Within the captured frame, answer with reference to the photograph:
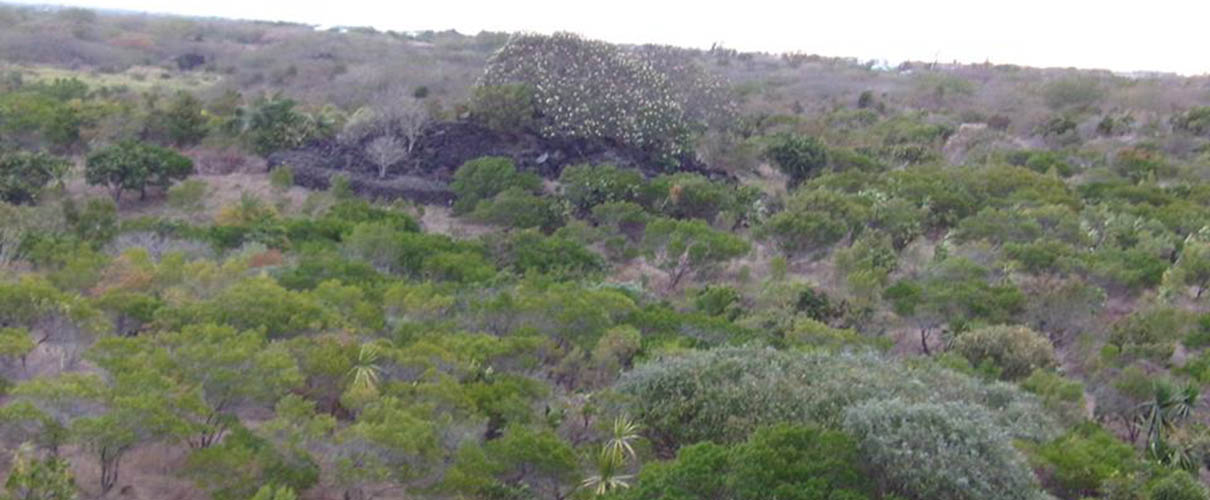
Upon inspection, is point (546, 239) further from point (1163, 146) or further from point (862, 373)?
point (1163, 146)

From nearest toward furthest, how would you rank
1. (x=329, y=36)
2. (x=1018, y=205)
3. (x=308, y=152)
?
(x=1018, y=205) < (x=308, y=152) < (x=329, y=36)

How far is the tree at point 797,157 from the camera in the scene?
3516cm

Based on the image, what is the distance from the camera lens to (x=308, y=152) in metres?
34.1

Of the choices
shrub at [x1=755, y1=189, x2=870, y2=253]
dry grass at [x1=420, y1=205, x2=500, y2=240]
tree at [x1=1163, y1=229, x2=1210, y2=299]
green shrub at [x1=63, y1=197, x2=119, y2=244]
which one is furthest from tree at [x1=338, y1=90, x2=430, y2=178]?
tree at [x1=1163, y1=229, x2=1210, y2=299]

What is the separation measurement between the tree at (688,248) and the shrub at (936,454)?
1158 centimetres

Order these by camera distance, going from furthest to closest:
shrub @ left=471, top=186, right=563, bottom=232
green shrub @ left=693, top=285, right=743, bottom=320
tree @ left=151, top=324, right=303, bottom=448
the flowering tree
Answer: the flowering tree < shrub @ left=471, top=186, right=563, bottom=232 < green shrub @ left=693, top=285, right=743, bottom=320 < tree @ left=151, top=324, right=303, bottom=448

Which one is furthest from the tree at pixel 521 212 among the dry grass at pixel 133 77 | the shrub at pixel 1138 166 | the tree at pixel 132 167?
the dry grass at pixel 133 77

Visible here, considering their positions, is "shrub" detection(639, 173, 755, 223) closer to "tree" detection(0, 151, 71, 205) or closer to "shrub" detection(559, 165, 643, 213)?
"shrub" detection(559, 165, 643, 213)

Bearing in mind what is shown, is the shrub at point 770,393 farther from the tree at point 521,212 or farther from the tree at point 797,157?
the tree at point 797,157

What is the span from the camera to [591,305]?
18469 millimetres

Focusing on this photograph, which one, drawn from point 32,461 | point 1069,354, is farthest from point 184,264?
point 1069,354

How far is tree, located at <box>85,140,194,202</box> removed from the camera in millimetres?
28141

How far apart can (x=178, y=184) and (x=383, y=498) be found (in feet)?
66.7

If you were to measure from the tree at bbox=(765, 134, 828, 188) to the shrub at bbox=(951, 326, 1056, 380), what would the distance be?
1631 centimetres
